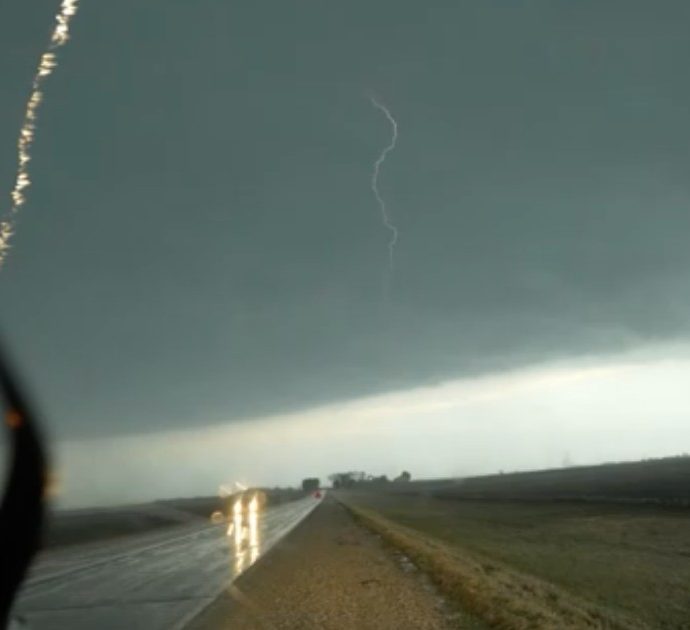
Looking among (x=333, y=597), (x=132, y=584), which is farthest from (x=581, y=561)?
(x=132, y=584)

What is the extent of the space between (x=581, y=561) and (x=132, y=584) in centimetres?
1758

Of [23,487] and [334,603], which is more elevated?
[23,487]

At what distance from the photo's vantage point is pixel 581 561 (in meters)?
34.6

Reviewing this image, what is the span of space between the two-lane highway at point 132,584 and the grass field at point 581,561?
254 inches

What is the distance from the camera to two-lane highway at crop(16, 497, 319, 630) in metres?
18.5

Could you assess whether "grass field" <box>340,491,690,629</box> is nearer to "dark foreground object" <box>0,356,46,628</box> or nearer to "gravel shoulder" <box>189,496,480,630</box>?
"gravel shoulder" <box>189,496,480,630</box>

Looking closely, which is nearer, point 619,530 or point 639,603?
point 639,603

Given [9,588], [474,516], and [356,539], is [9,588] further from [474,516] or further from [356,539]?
[474,516]

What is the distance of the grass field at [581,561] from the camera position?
1984 centimetres

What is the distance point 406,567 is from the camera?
27688 mm

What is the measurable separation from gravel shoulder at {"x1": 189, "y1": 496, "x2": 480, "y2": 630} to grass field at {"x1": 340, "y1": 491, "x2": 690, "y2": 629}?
115cm

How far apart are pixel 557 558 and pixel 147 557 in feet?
56.4

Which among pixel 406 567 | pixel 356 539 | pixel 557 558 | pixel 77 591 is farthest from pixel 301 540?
pixel 77 591

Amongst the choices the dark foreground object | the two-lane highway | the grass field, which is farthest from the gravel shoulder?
the dark foreground object
